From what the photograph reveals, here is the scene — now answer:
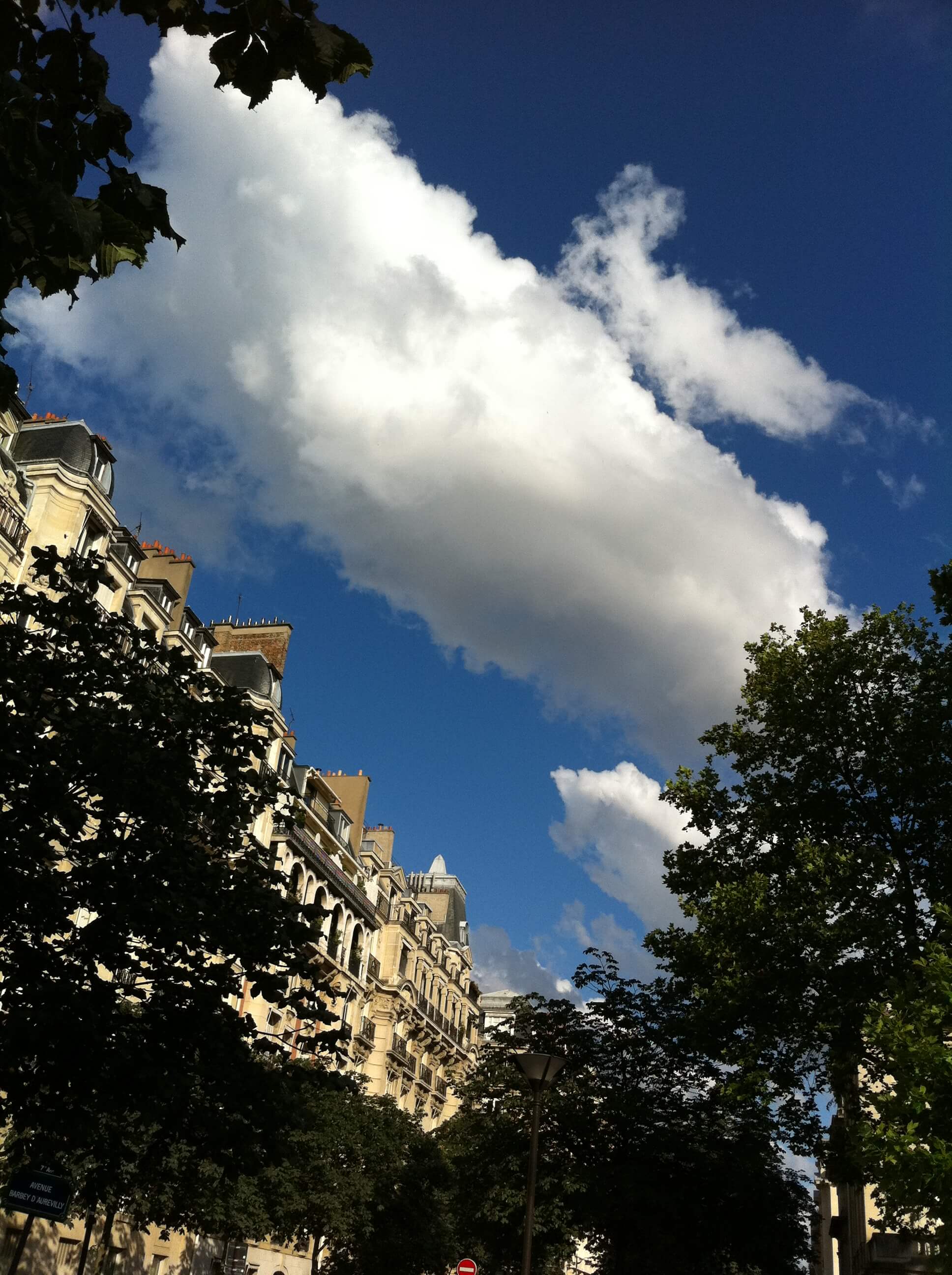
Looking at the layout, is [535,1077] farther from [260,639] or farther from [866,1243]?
[260,639]

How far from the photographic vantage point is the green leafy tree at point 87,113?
5.54 meters

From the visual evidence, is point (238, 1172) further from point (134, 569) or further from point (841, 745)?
point (134, 569)

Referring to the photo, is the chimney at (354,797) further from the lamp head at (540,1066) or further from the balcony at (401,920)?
the lamp head at (540,1066)

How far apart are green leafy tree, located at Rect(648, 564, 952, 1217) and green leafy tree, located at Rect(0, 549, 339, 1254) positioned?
34.8 ft

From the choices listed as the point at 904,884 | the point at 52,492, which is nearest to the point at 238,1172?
the point at 904,884

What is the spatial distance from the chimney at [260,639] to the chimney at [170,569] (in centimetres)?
893

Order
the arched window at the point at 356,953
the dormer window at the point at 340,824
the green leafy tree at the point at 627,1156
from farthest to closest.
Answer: the arched window at the point at 356,953
the dormer window at the point at 340,824
the green leafy tree at the point at 627,1156

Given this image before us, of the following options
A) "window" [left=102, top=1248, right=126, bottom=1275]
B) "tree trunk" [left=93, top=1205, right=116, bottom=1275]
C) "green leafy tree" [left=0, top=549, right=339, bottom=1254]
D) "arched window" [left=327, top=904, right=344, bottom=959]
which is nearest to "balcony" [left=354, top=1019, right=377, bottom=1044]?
"arched window" [left=327, top=904, right=344, bottom=959]

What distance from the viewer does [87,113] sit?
631cm

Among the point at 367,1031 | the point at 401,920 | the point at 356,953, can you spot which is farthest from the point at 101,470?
the point at 401,920

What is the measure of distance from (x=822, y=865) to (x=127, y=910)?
45.5 ft

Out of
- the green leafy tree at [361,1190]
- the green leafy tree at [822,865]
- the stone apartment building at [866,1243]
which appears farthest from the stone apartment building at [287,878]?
the stone apartment building at [866,1243]

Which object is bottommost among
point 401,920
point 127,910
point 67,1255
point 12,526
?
point 67,1255

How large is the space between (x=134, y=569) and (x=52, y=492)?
18.4 feet
